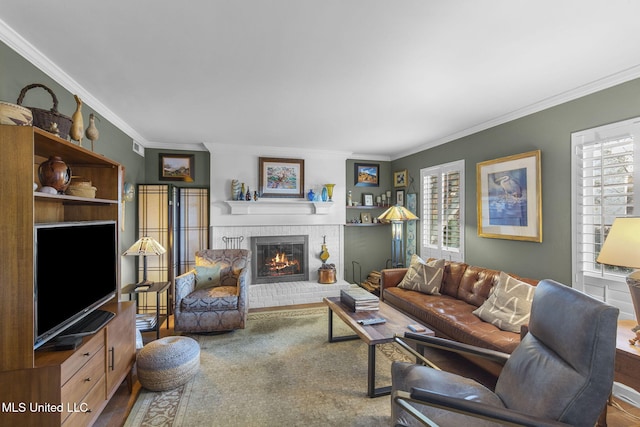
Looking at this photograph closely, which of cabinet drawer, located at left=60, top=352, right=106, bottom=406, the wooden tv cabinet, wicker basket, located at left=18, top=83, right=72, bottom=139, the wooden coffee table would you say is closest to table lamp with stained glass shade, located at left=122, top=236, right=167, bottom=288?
the wooden tv cabinet

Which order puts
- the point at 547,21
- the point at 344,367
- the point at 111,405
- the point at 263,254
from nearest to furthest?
1. the point at 547,21
2. the point at 111,405
3. the point at 344,367
4. the point at 263,254

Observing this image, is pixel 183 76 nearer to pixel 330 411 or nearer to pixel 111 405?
pixel 111 405

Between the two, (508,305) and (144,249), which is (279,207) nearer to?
(144,249)

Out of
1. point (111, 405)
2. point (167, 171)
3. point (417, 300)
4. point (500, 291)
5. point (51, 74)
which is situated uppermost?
point (51, 74)

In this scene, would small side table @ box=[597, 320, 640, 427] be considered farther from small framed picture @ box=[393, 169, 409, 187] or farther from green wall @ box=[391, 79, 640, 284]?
small framed picture @ box=[393, 169, 409, 187]

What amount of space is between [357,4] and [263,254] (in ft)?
13.3

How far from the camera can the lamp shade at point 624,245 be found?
1.76m

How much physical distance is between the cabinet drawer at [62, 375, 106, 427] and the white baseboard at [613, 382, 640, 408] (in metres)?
3.61

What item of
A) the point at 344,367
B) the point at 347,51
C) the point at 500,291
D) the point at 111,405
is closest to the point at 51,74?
the point at 347,51

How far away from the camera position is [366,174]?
18.8ft

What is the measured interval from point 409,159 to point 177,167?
390 centimetres

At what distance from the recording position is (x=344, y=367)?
8.80 feet

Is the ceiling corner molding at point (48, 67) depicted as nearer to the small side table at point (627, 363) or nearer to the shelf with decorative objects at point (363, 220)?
the shelf with decorative objects at point (363, 220)

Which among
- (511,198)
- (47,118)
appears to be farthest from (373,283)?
(47,118)
